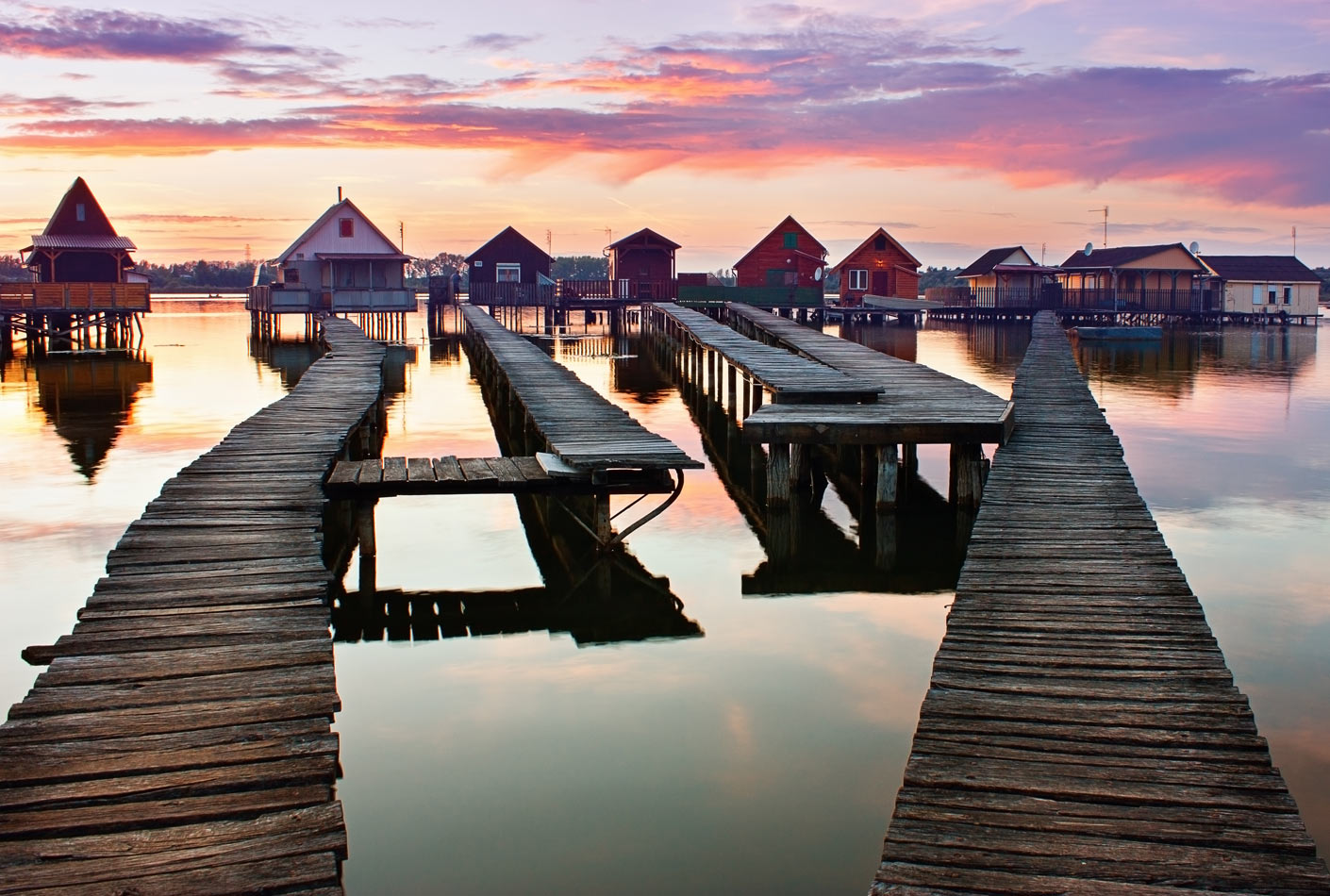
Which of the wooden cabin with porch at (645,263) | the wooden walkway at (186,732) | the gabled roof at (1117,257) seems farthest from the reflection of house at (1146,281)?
the wooden walkway at (186,732)

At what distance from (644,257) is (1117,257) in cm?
2820

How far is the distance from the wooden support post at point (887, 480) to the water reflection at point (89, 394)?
1295 centimetres

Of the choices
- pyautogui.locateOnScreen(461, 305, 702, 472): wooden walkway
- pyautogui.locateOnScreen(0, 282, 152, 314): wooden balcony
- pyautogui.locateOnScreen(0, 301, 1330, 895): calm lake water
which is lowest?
pyautogui.locateOnScreen(0, 301, 1330, 895): calm lake water

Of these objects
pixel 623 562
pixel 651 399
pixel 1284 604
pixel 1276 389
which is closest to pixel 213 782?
pixel 623 562

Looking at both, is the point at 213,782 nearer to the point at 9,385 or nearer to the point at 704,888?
the point at 704,888

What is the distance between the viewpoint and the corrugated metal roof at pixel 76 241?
202 ft

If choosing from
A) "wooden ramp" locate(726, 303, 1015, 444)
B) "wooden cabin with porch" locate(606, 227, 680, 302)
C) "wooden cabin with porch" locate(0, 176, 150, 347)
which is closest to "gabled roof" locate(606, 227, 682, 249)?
"wooden cabin with porch" locate(606, 227, 680, 302)

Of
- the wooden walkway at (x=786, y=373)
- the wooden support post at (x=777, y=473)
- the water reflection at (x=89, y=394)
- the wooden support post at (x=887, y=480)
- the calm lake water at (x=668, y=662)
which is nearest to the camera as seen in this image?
the calm lake water at (x=668, y=662)

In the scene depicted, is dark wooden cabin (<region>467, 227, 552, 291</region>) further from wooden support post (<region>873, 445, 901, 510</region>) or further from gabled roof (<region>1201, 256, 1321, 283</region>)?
wooden support post (<region>873, 445, 901, 510</region>)

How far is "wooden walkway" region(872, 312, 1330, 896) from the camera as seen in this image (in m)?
5.75

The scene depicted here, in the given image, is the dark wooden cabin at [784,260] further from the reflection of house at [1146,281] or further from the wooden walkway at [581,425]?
the wooden walkway at [581,425]

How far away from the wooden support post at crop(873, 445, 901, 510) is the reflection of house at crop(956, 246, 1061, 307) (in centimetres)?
5913

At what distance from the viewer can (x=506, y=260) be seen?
73.6 meters

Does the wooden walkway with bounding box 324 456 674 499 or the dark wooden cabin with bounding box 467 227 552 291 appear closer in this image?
the wooden walkway with bounding box 324 456 674 499
